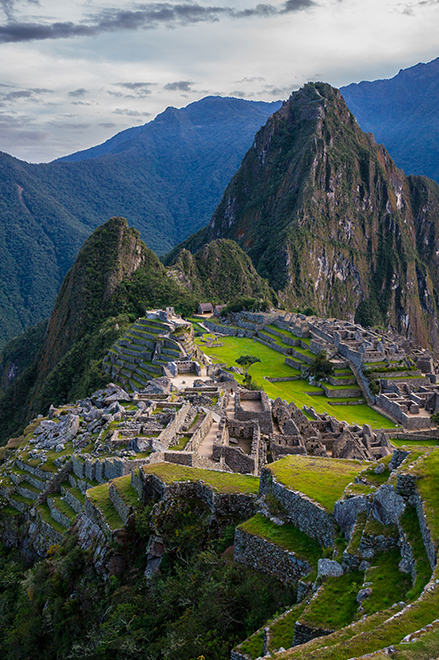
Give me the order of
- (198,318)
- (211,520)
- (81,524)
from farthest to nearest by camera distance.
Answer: (198,318) → (81,524) → (211,520)

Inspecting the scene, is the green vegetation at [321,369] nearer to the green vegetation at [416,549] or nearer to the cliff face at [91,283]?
the cliff face at [91,283]

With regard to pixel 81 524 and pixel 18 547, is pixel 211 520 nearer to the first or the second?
pixel 81 524

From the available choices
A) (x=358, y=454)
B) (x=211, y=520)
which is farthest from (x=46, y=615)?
(x=358, y=454)

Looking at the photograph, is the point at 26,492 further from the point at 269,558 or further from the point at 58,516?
the point at 269,558

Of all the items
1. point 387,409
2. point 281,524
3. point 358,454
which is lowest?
point 387,409

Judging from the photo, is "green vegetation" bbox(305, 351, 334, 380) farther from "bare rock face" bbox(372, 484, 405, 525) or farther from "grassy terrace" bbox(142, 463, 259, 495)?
"bare rock face" bbox(372, 484, 405, 525)

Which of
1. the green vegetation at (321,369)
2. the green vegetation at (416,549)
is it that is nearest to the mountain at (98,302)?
the green vegetation at (321,369)
